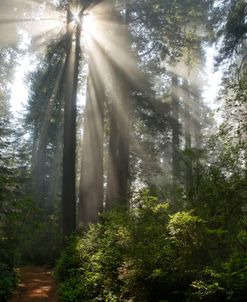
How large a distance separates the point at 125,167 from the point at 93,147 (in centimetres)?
202

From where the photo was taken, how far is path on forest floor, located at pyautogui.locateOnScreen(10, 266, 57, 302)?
34.9 feet

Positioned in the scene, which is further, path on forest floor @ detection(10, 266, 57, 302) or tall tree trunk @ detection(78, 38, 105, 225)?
tall tree trunk @ detection(78, 38, 105, 225)

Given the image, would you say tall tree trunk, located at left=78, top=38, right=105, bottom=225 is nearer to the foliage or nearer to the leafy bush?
the leafy bush

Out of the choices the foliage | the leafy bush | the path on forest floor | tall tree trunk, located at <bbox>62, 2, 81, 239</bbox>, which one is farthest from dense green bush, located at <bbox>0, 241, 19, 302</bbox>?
tall tree trunk, located at <bbox>62, 2, 81, 239</bbox>

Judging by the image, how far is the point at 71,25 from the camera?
1694cm

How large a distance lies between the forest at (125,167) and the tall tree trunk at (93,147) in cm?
5

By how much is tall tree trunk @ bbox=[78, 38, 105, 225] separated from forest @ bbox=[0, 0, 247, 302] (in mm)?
51

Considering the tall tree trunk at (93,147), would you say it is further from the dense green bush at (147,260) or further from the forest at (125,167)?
the dense green bush at (147,260)

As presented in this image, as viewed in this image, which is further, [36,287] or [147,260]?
[36,287]

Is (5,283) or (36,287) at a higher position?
(5,283)

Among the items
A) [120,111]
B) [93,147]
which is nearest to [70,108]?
[93,147]

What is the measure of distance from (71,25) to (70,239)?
876 cm

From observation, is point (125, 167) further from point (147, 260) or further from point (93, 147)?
point (147, 260)

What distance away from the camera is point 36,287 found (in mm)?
12156
